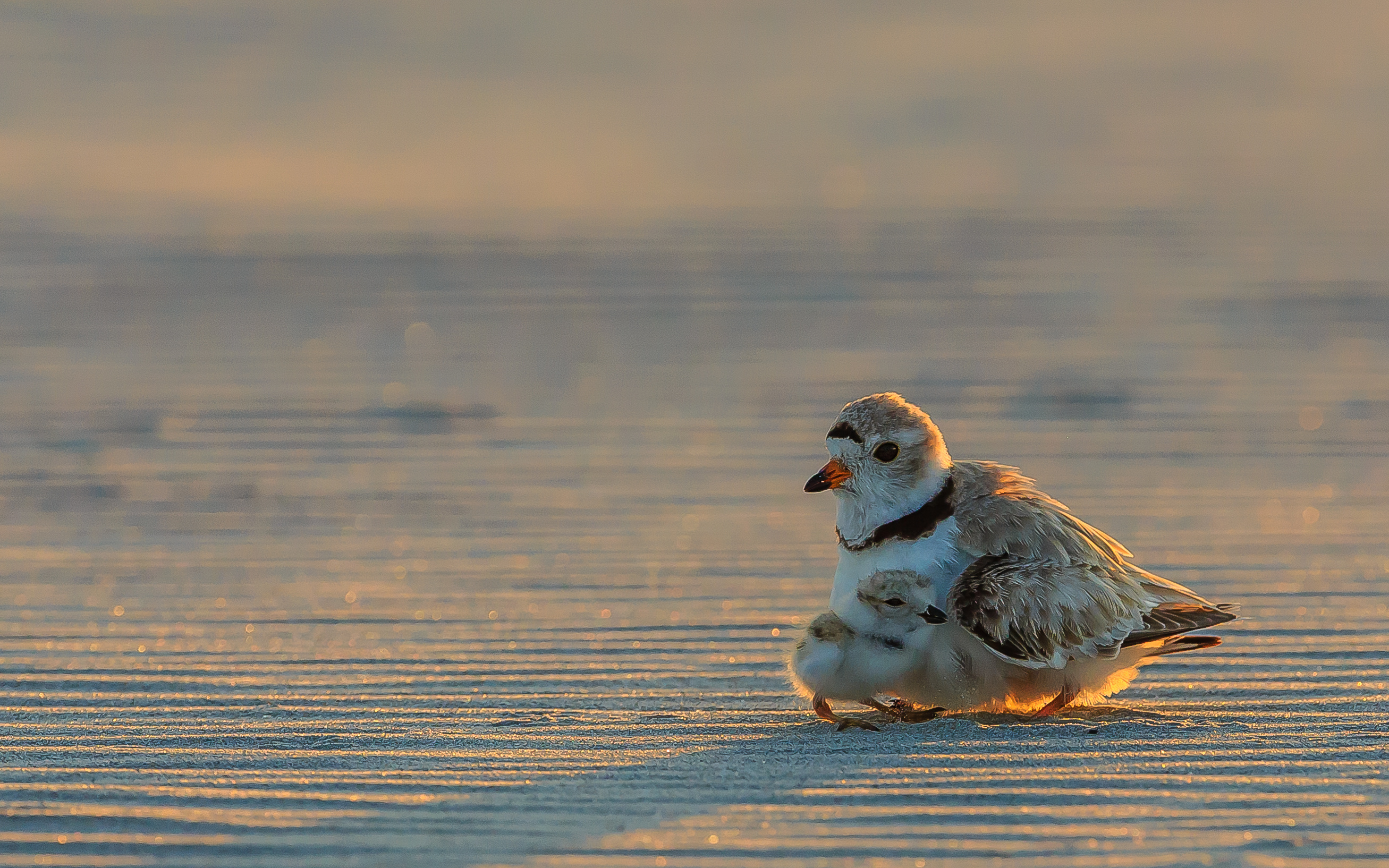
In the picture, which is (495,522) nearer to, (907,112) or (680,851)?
(680,851)

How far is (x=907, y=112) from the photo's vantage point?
23.3 meters

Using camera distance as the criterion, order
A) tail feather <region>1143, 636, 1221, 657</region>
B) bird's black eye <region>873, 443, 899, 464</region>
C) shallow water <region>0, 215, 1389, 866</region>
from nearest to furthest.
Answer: shallow water <region>0, 215, 1389, 866</region>, tail feather <region>1143, 636, 1221, 657</region>, bird's black eye <region>873, 443, 899, 464</region>

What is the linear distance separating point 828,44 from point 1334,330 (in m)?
17.2

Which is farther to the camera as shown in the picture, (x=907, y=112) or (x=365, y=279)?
(x=907, y=112)

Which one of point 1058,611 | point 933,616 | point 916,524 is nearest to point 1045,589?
point 1058,611

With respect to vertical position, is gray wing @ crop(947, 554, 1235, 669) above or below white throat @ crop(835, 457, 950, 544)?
below

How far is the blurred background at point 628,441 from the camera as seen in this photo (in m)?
4.89

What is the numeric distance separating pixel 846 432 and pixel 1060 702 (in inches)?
41.8

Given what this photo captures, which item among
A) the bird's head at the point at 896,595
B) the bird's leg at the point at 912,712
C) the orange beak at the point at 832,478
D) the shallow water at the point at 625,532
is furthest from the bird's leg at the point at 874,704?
the orange beak at the point at 832,478

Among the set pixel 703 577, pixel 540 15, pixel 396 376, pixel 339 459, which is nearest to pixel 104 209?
pixel 396 376

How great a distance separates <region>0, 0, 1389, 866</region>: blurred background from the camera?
4891 mm

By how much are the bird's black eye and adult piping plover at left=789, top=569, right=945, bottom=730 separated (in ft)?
1.39

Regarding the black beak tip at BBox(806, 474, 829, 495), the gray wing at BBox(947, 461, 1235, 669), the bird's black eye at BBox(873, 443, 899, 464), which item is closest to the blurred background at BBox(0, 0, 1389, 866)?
the gray wing at BBox(947, 461, 1235, 669)

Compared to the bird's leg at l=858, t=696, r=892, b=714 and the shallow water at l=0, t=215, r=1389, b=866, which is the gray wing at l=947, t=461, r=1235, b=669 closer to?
the shallow water at l=0, t=215, r=1389, b=866
